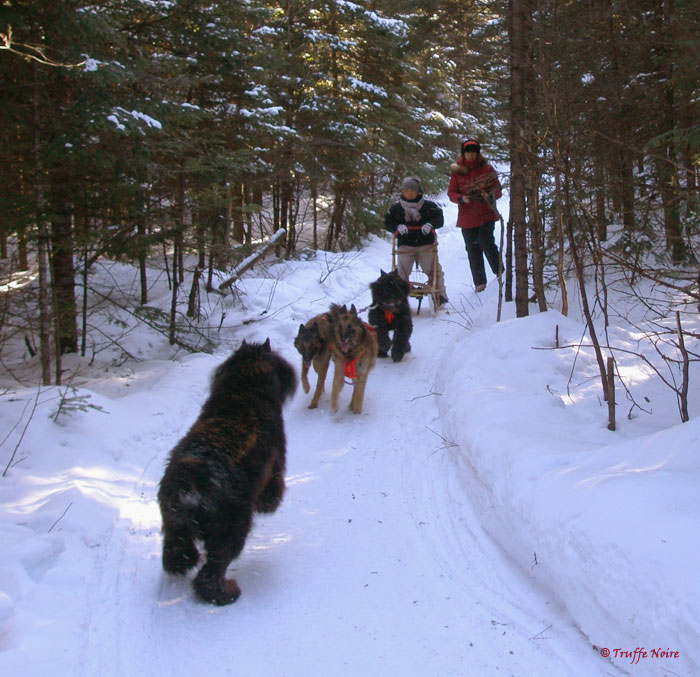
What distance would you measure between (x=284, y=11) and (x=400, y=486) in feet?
45.4

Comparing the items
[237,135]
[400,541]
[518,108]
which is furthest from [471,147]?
[400,541]

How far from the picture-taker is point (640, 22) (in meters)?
9.72

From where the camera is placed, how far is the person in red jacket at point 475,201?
957cm

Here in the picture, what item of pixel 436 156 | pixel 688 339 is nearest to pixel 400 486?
pixel 688 339

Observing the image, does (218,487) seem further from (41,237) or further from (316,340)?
(41,237)

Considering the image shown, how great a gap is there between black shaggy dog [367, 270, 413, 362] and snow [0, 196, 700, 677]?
5.73ft

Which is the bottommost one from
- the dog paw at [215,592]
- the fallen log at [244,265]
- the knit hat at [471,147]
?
the dog paw at [215,592]

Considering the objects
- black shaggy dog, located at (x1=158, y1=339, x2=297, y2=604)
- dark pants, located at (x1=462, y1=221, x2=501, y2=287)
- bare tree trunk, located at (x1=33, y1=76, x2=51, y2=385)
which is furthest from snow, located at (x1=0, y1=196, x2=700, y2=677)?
dark pants, located at (x1=462, y1=221, x2=501, y2=287)

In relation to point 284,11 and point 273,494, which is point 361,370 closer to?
point 273,494

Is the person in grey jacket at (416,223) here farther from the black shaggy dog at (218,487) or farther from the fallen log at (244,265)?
the black shaggy dog at (218,487)

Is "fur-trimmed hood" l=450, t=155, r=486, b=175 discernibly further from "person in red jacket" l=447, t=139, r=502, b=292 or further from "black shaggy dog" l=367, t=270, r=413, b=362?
"black shaggy dog" l=367, t=270, r=413, b=362

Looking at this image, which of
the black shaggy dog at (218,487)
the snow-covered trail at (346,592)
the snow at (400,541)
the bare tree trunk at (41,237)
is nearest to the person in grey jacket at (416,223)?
the snow at (400,541)

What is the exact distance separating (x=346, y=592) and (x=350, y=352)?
332 cm

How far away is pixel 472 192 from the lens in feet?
31.8
